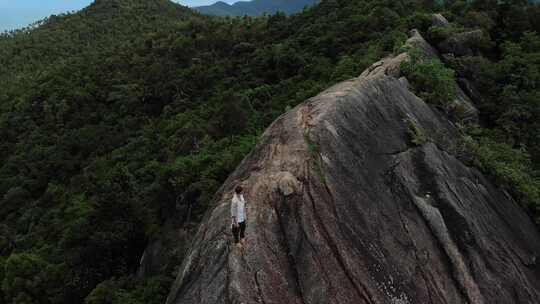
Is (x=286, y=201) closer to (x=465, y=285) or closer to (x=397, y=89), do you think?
(x=465, y=285)

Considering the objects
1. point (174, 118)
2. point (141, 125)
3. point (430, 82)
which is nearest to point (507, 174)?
point (430, 82)

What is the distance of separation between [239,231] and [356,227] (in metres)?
3.12

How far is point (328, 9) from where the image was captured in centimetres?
5291

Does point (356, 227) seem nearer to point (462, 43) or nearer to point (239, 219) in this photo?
point (239, 219)

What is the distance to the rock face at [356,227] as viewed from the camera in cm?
1055

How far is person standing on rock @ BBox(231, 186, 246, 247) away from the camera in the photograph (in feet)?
35.1

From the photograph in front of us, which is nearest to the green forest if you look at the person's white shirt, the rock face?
the rock face

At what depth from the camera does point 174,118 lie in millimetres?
46188

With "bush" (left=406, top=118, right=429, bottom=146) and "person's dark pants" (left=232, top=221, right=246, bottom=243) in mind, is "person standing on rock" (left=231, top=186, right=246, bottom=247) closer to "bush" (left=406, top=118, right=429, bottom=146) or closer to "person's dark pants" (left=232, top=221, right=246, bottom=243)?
"person's dark pants" (left=232, top=221, right=246, bottom=243)

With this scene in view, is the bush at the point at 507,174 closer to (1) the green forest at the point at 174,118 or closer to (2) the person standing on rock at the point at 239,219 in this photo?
(1) the green forest at the point at 174,118

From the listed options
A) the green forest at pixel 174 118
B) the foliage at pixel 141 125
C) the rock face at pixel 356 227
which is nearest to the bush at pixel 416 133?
the rock face at pixel 356 227

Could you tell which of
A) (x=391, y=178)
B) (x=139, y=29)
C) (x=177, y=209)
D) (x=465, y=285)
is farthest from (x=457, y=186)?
(x=139, y=29)

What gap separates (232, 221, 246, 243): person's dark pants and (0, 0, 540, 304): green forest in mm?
8349

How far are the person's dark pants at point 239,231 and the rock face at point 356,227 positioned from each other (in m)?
0.19
